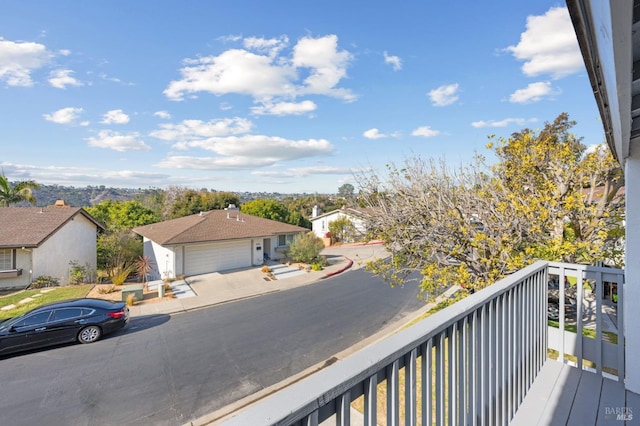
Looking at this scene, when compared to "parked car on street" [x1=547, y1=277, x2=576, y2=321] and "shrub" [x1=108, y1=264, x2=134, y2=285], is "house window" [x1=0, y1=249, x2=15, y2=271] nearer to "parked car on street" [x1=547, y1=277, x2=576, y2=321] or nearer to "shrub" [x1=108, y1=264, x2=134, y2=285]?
"shrub" [x1=108, y1=264, x2=134, y2=285]

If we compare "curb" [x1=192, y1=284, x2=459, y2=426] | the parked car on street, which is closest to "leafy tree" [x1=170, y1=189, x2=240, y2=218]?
"curb" [x1=192, y1=284, x2=459, y2=426]

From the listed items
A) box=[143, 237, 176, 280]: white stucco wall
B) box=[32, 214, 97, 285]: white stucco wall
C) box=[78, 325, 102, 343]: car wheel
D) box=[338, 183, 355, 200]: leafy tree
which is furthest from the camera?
box=[143, 237, 176, 280]: white stucco wall

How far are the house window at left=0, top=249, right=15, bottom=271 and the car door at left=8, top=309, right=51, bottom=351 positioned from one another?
963cm

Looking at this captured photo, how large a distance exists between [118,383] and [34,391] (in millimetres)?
1661

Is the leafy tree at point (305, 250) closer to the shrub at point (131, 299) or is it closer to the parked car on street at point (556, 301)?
the shrub at point (131, 299)

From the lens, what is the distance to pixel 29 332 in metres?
7.89

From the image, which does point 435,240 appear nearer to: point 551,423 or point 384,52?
point 551,423

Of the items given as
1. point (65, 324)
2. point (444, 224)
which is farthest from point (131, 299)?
point (444, 224)

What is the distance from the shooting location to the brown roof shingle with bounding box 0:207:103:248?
14422 mm

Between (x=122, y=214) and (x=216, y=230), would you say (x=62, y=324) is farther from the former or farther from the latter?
(x=122, y=214)

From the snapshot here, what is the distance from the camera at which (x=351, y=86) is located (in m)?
16.9

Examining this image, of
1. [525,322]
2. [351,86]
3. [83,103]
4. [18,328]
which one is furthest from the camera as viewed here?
[351,86]

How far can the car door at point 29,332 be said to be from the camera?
7.75 meters

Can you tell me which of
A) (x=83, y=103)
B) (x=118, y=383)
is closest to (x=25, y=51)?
(x=83, y=103)
